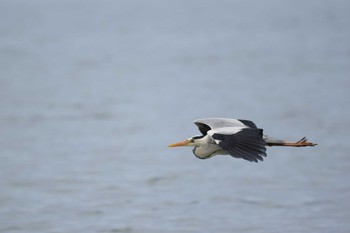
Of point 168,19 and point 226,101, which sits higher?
point 168,19

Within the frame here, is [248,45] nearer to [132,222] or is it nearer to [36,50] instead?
[36,50]

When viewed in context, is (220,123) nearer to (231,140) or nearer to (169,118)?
(231,140)

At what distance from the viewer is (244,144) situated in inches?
401

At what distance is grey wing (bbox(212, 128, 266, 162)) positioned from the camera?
993 cm

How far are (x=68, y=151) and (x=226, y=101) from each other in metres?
5.48

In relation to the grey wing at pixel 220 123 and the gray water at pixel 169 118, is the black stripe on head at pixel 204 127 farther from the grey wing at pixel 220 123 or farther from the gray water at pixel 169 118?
the gray water at pixel 169 118

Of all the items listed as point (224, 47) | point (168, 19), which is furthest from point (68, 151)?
point (168, 19)

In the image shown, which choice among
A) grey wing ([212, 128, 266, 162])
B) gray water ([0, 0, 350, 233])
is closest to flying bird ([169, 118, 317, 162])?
grey wing ([212, 128, 266, 162])

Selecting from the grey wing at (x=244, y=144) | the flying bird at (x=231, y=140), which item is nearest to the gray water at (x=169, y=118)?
the flying bird at (x=231, y=140)

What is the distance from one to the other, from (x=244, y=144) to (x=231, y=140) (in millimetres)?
223

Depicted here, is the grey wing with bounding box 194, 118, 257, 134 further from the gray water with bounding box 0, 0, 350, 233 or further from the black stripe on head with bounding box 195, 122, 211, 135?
the gray water with bounding box 0, 0, 350, 233

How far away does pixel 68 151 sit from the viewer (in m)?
20.1

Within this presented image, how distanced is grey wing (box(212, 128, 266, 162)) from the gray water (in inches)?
138

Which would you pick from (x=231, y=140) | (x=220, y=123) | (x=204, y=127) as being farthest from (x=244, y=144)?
(x=204, y=127)
